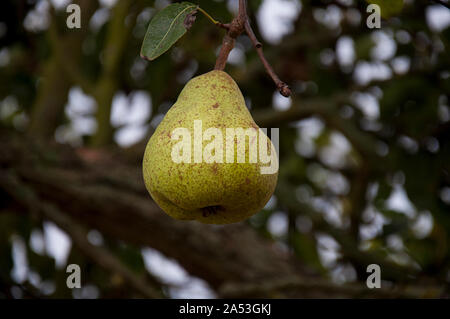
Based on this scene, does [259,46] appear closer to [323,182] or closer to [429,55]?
[429,55]

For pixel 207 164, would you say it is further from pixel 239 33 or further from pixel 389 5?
pixel 389 5

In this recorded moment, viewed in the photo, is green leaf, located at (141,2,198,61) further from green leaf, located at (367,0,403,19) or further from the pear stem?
green leaf, located at (367,0,403,19)

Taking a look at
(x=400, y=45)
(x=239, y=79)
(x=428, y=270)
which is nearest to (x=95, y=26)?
(x=239, y=79)

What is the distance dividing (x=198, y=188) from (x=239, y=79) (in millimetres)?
1861

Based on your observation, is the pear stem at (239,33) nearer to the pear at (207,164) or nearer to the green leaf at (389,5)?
the pear at (207,164)

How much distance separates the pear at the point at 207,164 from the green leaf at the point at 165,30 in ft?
0.42

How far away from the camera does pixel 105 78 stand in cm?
281

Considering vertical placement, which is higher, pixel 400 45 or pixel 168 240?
pixel 400 45

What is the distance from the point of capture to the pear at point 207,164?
3.02 feet

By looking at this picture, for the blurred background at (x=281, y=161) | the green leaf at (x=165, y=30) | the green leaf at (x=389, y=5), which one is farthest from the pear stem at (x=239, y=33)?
the blurred background at (x=281, y=161)

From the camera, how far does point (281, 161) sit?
3111 mm

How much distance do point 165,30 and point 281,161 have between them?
220 cm

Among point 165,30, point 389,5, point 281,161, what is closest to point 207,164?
point 165,30

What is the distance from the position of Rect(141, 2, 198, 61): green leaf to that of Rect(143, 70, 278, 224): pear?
0.42 ft
